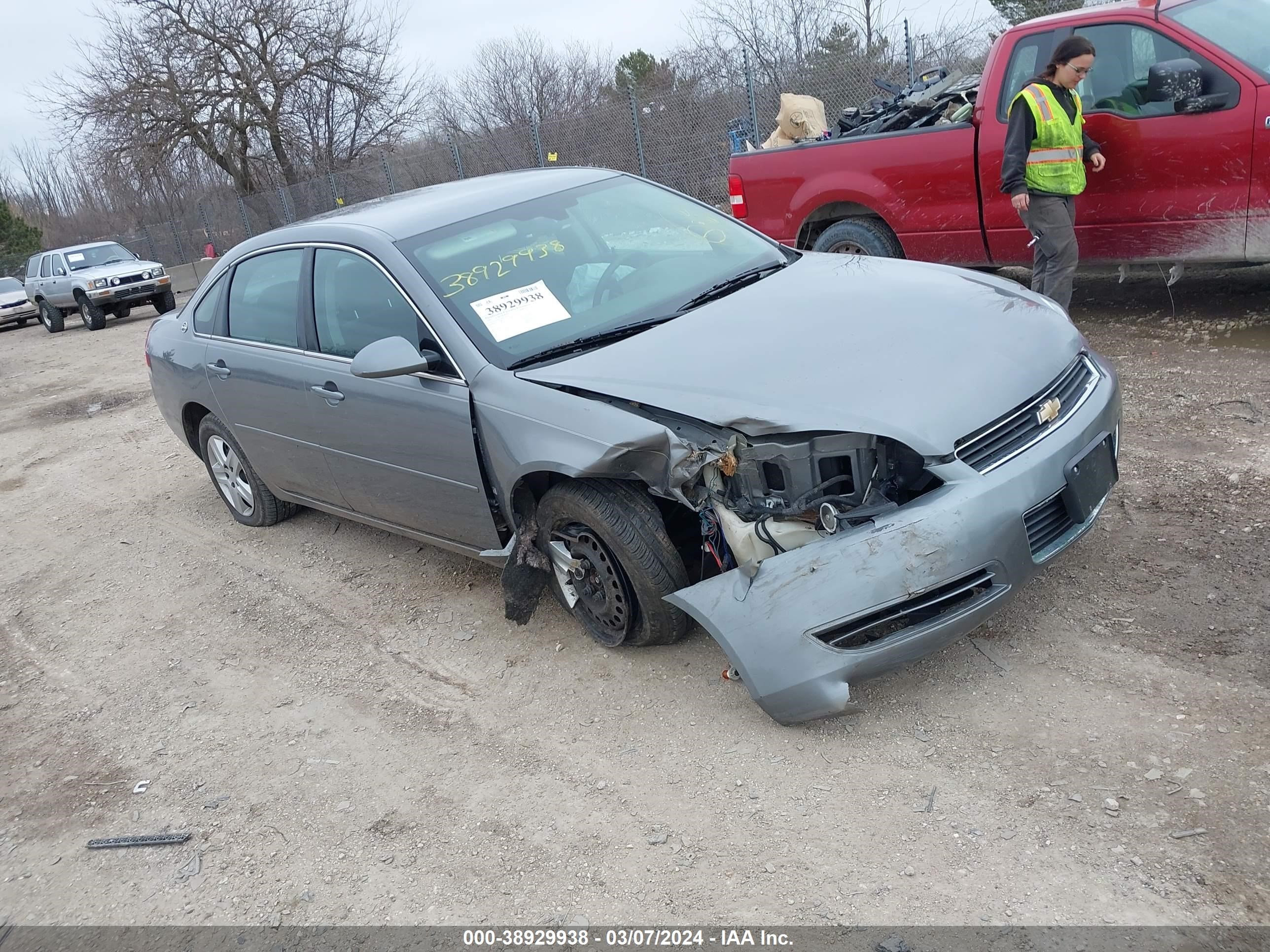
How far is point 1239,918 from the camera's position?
2.32m

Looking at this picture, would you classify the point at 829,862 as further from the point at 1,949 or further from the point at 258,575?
the point at 258,575

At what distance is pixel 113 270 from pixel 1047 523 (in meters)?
20.0

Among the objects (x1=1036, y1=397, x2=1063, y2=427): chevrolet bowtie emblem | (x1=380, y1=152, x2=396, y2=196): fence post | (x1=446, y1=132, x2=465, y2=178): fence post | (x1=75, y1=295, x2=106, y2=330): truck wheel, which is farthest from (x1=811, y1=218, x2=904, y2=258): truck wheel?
(x1=75, y1=295, x2=106, y2=330): truck wheel

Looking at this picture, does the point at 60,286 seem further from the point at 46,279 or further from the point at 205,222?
the point at 205,222

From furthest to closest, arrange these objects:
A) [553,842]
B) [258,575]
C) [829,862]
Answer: [258,575] < [553,842] < [829,862]

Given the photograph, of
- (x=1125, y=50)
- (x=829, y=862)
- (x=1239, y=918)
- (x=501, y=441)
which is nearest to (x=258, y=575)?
(x=501, y=441)

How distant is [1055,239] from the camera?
20.0 ft

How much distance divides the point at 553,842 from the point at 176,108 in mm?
30046

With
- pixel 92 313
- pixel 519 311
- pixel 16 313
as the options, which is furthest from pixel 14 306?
pixel 519 311

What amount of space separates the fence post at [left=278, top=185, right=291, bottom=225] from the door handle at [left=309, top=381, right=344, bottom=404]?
2308 cm

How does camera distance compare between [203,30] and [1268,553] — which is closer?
[1268,553]

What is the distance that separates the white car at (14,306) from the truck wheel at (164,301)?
4.79m

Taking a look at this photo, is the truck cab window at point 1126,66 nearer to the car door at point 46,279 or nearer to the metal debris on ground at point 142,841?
the metal debris on ground at point 142,841

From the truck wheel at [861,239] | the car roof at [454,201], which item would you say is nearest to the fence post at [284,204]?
the truck wheel at [861,239]
